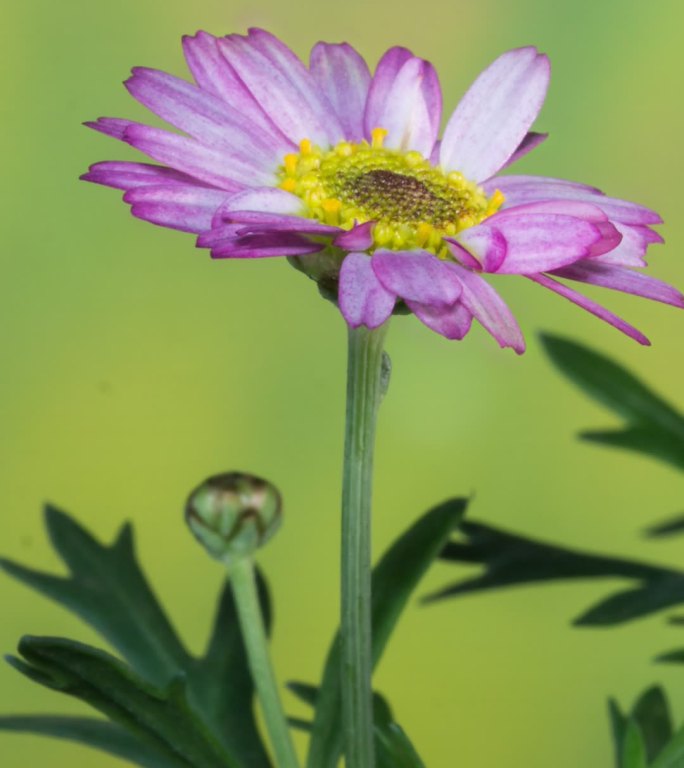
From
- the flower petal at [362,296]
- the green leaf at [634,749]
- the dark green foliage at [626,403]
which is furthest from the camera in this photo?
the dark green foliage at [626,403]

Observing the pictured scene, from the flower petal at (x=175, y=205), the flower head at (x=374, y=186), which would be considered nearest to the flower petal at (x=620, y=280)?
the flower head at (x=374, y=186)

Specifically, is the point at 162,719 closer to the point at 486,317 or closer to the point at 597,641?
the point at 486,317

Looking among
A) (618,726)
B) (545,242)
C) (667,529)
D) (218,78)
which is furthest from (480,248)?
(667,529)

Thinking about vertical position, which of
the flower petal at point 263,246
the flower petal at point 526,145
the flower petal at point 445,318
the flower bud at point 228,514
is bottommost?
the flower bud at point 228,514

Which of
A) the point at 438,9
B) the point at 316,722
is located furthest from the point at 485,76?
the point at 438,9

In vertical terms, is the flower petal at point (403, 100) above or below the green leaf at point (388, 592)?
above

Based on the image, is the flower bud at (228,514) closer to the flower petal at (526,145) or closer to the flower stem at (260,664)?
the flower stem at (260,664)
